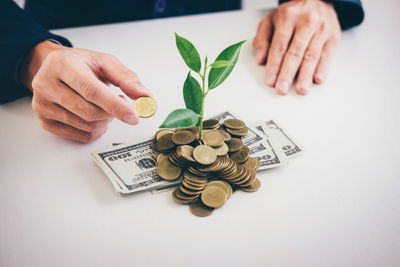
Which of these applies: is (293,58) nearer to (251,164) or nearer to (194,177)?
(251,164)

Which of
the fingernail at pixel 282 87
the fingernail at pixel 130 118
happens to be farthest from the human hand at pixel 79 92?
the fingernail at pixel 282 87

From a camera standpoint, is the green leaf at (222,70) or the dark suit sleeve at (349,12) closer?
the green leaf at (222,70)

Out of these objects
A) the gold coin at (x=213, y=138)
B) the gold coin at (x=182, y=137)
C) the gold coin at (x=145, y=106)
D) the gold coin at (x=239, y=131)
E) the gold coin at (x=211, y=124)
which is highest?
the gold coin at (x=145, y=106)

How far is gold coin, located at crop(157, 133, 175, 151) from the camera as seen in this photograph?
902mm

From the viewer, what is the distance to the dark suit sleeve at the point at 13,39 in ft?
3.32

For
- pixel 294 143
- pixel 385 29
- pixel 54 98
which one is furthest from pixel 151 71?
pixel 385 29

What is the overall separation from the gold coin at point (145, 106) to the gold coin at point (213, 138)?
179 millimetres

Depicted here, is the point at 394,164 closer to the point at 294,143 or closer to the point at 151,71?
the point at 294,143

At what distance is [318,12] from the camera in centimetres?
145

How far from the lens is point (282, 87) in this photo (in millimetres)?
1230

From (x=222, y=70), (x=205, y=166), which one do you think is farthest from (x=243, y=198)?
(x=222, y=70)

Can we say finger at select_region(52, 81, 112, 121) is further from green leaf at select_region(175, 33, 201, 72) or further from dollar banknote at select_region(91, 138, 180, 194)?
green leaf at select_region(175, 33, 201, 72)

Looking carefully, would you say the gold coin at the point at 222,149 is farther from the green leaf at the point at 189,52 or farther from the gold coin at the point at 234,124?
the green leaf at the point at 189,52

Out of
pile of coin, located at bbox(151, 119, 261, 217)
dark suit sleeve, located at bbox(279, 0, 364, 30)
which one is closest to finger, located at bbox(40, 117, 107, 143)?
pile of coin, located at bbox(151, 119, 261, 217)
